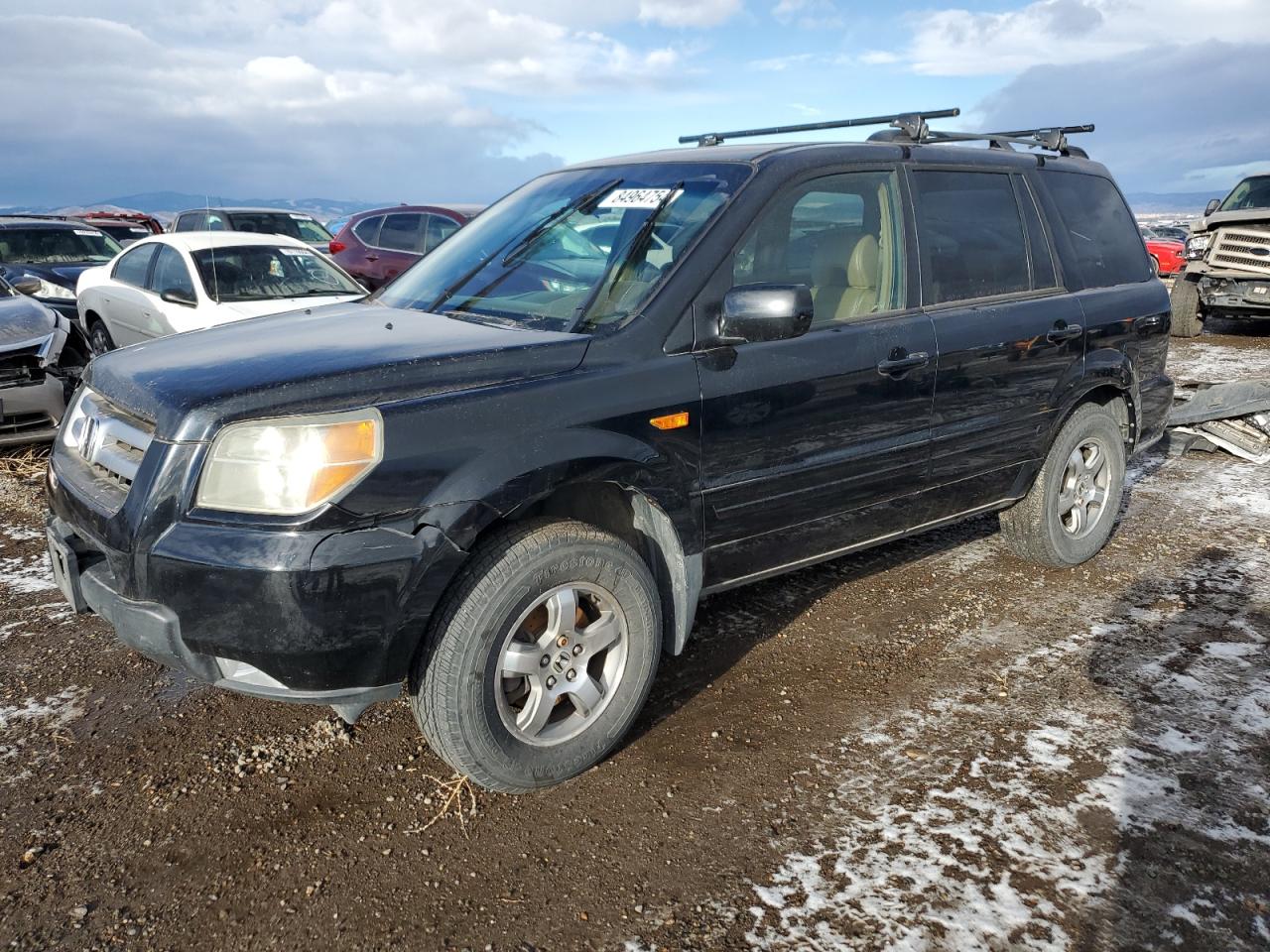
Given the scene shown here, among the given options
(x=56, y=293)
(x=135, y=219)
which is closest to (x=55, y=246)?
(x=56, y=293)

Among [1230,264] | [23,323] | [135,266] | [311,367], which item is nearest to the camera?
[311,367]

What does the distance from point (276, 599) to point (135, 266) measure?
7704 millimetres

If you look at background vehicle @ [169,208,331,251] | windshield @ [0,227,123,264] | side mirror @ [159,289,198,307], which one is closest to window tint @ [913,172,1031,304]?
side mirror @ [159,289,198,307]

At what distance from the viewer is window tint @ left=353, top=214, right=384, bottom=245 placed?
1268 centimetres

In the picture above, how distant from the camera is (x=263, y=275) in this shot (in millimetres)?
7992

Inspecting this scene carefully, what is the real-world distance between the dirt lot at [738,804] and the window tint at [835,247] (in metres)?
1.38

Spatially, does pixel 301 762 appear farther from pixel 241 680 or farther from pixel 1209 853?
pixel 1209 853

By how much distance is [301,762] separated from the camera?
10.0ft

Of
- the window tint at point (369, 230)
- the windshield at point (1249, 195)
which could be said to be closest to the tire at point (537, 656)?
the window tint at point (369, 230)

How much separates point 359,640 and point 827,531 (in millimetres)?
1808

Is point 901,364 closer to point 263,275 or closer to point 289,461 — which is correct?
point 289,461

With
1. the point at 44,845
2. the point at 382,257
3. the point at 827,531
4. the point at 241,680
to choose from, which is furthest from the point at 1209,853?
the point at 382,257

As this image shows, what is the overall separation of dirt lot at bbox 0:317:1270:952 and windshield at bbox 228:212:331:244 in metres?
9.55

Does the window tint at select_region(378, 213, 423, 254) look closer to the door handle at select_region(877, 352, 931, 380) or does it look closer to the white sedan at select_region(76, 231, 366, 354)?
the white sedan at select_region(76, 231, 366, 354)
